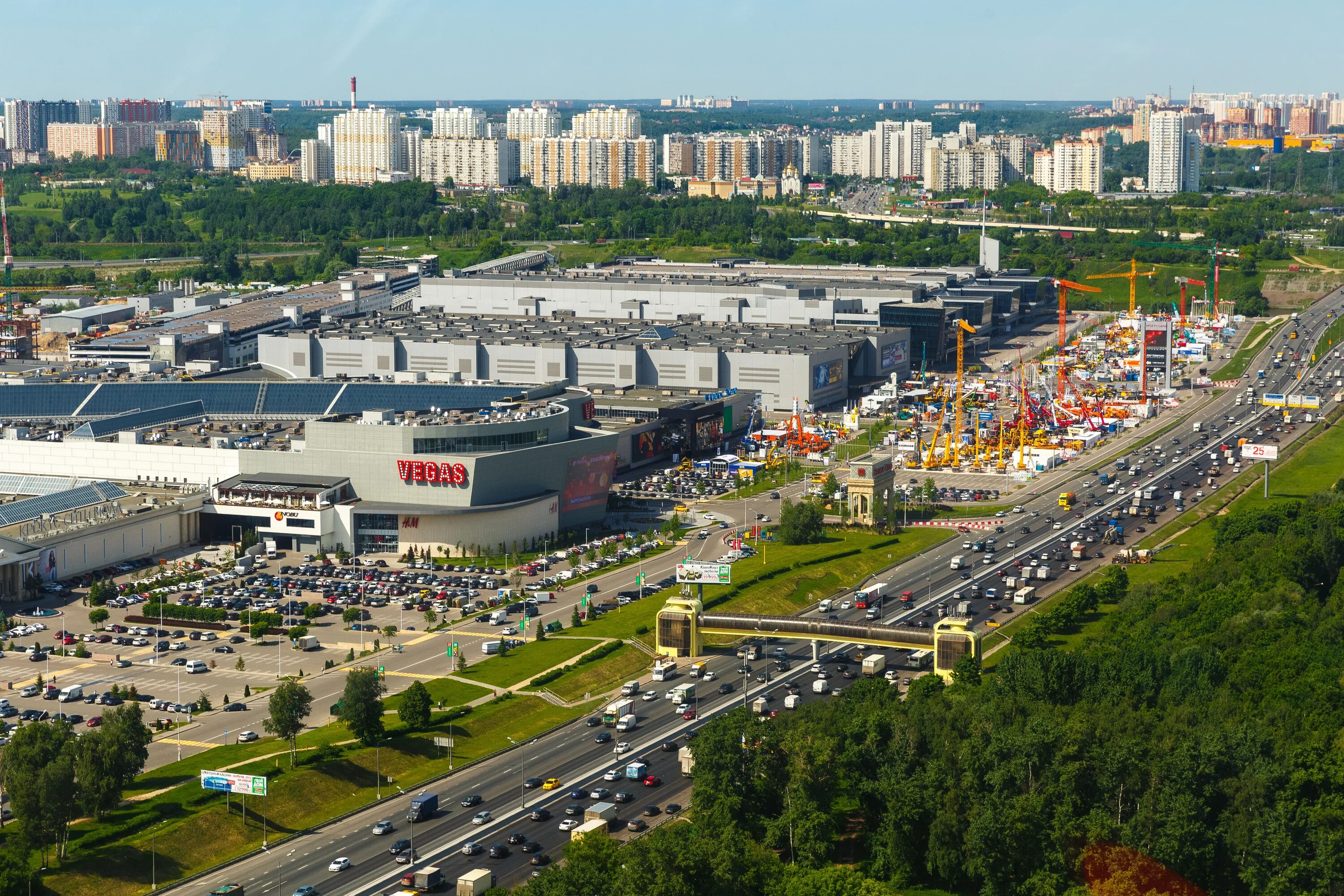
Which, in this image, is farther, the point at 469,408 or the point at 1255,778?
the point at 469,408

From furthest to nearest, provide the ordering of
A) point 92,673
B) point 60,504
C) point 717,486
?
point 717,486
point 60,504
point 92,673

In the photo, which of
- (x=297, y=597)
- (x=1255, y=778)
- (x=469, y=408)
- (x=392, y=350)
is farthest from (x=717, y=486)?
(x=1255, y=778)

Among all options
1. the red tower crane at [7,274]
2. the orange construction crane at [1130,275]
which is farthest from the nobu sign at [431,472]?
the orange construction crane at [1130,275]

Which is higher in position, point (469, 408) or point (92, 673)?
point (469, 408)

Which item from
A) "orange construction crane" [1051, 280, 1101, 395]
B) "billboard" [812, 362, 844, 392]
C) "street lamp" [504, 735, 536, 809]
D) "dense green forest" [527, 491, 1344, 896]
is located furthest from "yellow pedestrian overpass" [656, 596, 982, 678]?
"orange construction crane" [1051, 280, 1101, 395]

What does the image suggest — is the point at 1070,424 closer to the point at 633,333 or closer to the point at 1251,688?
the point at 633,333

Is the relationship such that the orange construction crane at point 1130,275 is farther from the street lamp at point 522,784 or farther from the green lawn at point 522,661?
the street lamp at point 522,784

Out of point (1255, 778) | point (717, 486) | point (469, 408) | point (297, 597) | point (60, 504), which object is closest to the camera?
point (1255, 778)
